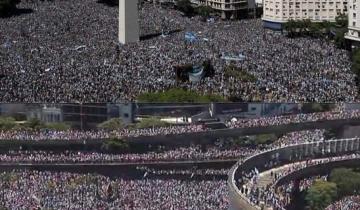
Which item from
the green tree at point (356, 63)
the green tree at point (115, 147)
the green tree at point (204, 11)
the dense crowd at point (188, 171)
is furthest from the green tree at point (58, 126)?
the green tree at point (204, 11)

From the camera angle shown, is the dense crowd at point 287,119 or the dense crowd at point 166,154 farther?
the dense crowd at point 287,119

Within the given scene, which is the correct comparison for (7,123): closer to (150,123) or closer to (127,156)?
(127,156)

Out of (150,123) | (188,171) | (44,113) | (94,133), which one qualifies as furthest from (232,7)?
(188,171)

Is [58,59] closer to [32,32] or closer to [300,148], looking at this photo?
[32,32]

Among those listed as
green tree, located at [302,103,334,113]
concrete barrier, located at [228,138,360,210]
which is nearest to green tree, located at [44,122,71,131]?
concrete barrier, located at [228,138,360,210]

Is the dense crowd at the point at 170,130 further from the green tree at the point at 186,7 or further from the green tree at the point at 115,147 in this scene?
the green tree at the point at 186,7

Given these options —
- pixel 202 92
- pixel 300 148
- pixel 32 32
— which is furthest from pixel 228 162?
pixel 32 32
